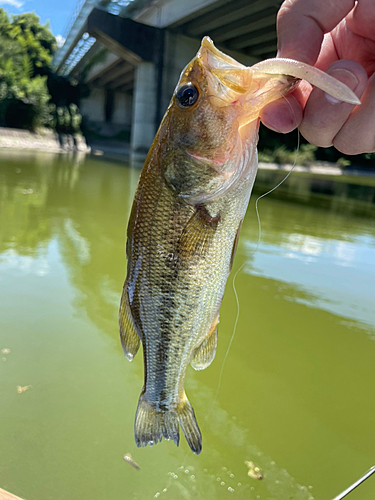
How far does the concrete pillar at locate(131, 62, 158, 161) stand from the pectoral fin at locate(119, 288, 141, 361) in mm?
23721

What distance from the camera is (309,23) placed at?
152cm

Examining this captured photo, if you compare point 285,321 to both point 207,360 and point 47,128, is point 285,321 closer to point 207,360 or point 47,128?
point 207,360

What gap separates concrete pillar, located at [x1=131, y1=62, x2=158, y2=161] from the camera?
24.1m

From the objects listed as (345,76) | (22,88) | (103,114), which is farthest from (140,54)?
(345,76)

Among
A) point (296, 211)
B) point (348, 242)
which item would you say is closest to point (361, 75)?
point (348, 242)

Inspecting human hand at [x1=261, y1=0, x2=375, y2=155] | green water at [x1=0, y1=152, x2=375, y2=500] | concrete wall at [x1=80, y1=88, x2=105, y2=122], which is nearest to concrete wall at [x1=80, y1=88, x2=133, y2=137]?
concrete wall at [x1=80, y1=88, x2=105, y2=122]

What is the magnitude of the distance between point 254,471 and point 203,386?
698 millimetres

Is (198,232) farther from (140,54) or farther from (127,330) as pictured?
(140,54)

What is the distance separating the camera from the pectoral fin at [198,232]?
1445mm

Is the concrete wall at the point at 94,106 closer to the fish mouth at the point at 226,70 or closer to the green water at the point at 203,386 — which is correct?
the green water at the point at 203,386

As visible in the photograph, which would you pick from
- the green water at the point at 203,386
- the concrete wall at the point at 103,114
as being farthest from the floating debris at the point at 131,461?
the concrete wall at the point at 103,114

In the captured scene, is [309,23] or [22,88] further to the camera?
[22,88]

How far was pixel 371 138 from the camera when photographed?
1.59 metres

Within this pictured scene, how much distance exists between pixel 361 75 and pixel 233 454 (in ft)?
6.38
